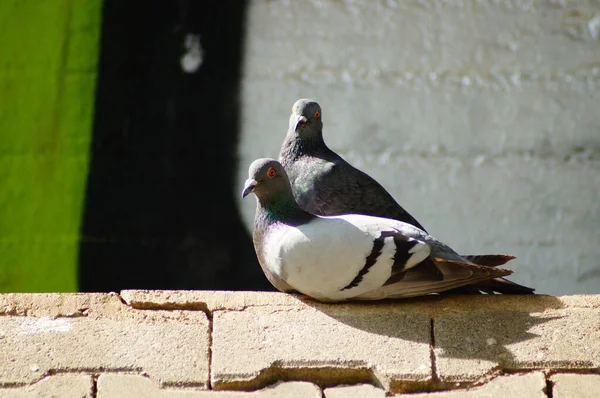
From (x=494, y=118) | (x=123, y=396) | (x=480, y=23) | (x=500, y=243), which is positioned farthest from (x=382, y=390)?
(x=480, y=23)

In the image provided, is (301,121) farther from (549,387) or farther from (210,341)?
(549,387)

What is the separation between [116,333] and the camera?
13.9 feet

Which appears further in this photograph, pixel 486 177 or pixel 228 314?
pixel 486 177

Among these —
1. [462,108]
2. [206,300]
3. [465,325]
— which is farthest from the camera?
[462,108]

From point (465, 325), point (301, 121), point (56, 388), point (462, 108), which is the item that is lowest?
point (56, 388)

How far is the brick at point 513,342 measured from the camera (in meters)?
4.13

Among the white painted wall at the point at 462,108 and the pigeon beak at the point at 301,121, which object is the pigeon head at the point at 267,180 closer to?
the pigeon beak at the point at 301,121

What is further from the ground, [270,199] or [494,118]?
[494,118]

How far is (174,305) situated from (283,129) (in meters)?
1.92

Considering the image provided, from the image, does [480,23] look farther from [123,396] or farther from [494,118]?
[123,396]

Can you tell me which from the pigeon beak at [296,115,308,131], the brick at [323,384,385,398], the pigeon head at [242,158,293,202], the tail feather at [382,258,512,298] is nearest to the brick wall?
the brick at [323,384,385,398]

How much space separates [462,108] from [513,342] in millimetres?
2052

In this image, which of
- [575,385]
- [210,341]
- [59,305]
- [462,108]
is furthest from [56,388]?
[462,108]

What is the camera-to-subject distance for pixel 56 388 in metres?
4.04
